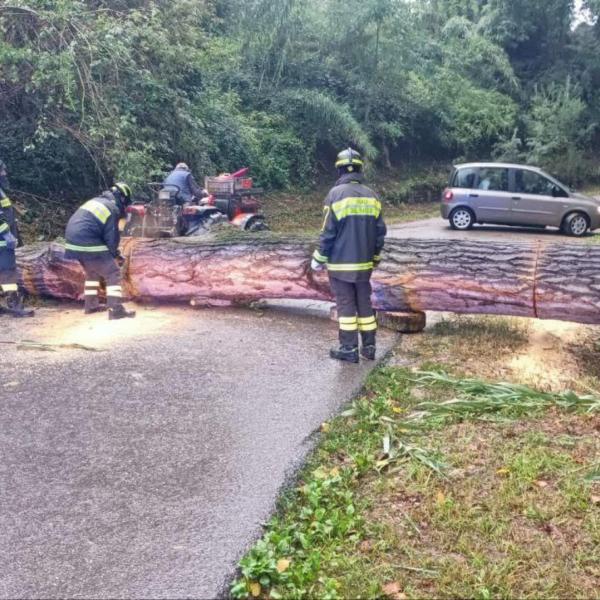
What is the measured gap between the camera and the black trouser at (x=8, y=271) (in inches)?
320

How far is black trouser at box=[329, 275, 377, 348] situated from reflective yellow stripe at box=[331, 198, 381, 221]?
617 millimetres

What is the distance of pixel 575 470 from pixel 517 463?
1.09 feet

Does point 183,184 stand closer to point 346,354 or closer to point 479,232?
point 346,354

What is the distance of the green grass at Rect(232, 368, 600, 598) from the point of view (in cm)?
316

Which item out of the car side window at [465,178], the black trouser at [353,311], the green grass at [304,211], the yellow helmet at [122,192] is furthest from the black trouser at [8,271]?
the car side window at [465,178]

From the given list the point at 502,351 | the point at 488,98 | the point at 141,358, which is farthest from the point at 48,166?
the point at 488,98

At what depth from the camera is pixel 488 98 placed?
26484 mm

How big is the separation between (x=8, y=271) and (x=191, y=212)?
299 centimetres

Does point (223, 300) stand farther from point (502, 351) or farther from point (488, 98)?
point (488, 98)

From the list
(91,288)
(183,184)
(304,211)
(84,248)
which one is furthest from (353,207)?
(304,211)

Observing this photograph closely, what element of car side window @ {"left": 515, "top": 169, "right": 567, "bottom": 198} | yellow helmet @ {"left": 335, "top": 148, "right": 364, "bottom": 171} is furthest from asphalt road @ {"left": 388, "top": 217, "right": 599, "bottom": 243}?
yellow helmet @ {"left": 335, "top": 148, "right": 364, "bottom": 171}

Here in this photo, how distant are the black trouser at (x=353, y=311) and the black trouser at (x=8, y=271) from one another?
161 inches

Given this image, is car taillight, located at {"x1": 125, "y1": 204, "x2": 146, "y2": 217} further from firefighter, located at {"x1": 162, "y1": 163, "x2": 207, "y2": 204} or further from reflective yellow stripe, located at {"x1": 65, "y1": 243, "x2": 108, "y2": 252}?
reflective yellow stripe, located at {"x1": 65, "y1": 243, "x2": 108, "y2": 252}

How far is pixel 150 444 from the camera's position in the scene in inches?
180
